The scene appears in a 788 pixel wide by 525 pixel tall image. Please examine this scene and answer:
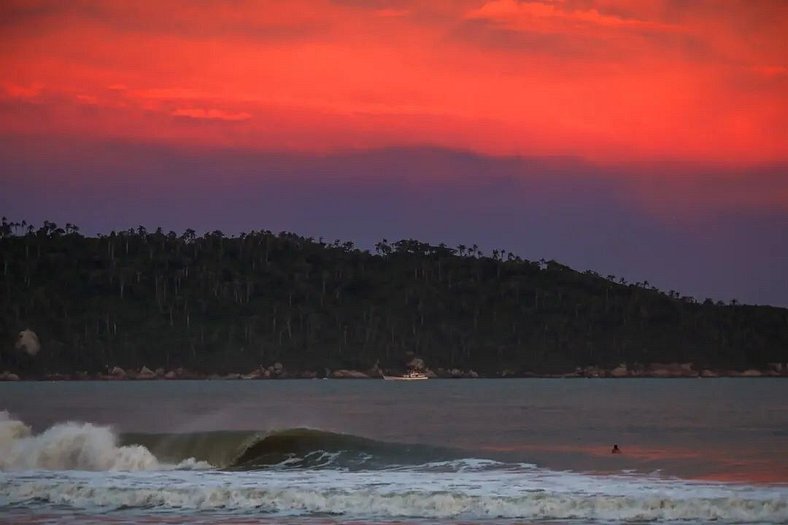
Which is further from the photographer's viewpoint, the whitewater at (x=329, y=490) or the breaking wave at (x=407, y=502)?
the whitewater at (x=329, y=490)

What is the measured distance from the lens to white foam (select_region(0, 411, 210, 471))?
40281 mm

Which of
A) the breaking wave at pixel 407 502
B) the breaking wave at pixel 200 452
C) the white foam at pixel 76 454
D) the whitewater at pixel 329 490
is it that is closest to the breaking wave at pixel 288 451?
the breaking wave at pixel 200 452

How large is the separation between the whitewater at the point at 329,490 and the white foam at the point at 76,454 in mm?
42

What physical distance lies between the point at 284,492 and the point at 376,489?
98.1 inches

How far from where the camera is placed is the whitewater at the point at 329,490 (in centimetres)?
2956

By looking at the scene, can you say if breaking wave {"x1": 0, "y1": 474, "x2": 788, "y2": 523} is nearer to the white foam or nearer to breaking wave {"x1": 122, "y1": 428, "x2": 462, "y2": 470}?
the white foam

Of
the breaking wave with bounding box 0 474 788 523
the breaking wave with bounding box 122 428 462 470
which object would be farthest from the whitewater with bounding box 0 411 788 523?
the breaking wave with bounding box 122 428 462 470

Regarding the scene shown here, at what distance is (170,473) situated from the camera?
37281 millimetres

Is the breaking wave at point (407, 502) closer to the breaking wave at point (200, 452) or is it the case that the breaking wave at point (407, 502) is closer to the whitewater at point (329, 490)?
the whitewater at point (329, 490)

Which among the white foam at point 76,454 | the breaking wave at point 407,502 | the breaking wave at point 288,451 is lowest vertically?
the breaking wave at point 288,451

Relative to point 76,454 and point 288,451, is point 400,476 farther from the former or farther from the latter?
point 76,454

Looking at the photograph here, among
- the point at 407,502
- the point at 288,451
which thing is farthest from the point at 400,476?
the point at 288,451

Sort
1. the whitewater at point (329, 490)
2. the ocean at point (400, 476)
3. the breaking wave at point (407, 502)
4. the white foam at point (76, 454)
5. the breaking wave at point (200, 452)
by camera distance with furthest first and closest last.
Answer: the breaking wave at point (200, 452) → the white foam at point (76, 454) → the ocean at point (400, 476) → the whitewater at point (329, 490) → the breaking wave at point (407, 502)

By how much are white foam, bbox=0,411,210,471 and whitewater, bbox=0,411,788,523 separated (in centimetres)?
4
